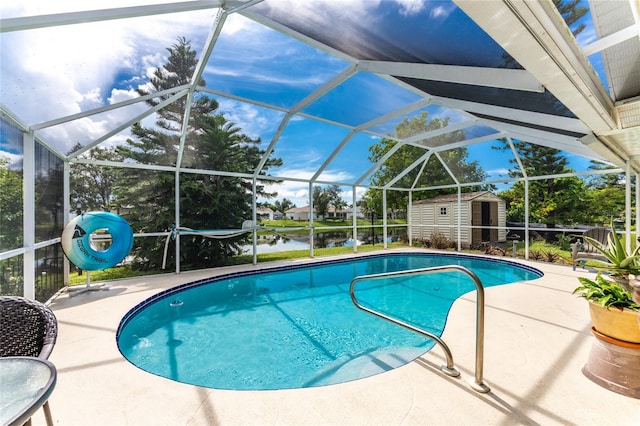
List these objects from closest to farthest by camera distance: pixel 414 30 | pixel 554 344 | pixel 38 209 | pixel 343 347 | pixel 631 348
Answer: pixel 631 348
pixel 414 30
pixel 554 344
pixel 343 347
pixel 38 209

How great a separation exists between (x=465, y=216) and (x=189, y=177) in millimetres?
10765

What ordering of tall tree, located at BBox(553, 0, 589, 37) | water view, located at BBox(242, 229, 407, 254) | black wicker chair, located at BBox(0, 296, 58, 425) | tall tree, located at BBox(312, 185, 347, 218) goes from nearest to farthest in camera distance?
tall tree, located at BBox(553, 0, 589, 37)
black wicker chair, located at BBox(0, 296, 58, 425)
water view, located at BBox(242, 229, 407, 254)
tall tree, located at BBox(312, 185, 347, 218)

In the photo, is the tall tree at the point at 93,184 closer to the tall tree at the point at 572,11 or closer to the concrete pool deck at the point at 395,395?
the concrete pool deck at the point at 395,395

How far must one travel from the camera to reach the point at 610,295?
222cm

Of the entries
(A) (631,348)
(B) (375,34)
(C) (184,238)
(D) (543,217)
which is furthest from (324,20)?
(D) (543,217)

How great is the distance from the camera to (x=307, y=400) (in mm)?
2100

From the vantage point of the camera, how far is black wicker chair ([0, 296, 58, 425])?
1.89 metres

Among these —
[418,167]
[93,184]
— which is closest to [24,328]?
[93,184]

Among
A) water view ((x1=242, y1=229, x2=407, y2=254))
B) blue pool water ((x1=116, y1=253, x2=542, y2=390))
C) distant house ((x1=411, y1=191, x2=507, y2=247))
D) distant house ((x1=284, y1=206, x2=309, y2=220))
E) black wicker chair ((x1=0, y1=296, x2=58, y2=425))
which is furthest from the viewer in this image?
distant house ((x1=411, y1=191, x2=507, y2=247))

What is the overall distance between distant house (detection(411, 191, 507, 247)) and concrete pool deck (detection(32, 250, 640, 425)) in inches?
348

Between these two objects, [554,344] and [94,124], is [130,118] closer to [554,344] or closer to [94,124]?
[94,124]

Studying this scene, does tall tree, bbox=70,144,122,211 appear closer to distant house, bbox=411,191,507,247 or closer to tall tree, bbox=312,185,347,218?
tall tree, bbox=312,185,347,218

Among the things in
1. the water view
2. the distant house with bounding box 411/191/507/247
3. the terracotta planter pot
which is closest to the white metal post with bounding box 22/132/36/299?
the water view

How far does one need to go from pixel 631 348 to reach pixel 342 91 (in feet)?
15.9
